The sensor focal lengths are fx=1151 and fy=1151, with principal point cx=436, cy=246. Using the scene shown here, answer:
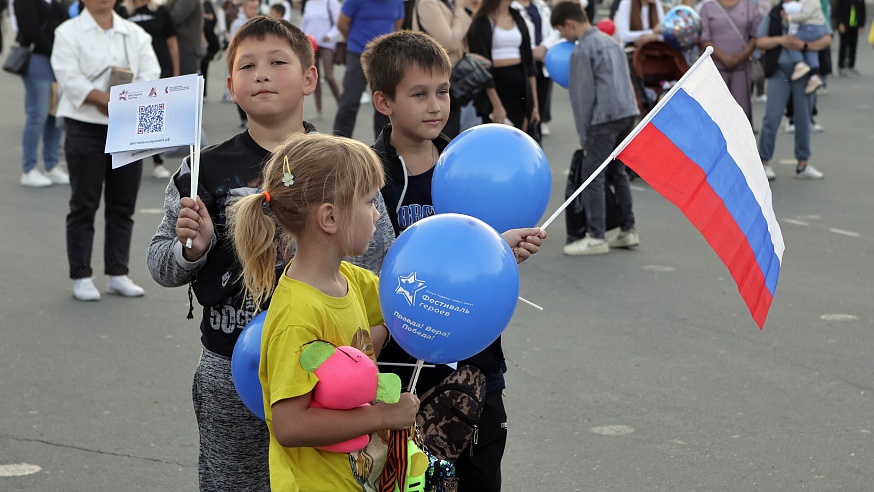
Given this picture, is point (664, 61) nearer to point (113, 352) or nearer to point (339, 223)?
point (113, 352)

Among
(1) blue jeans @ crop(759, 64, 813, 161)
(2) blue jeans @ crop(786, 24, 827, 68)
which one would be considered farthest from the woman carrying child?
(2) blue jeans @ crop(786, 24, 827, 68)

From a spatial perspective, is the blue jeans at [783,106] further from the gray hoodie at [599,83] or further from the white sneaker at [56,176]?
the white sneaker at [56,176]

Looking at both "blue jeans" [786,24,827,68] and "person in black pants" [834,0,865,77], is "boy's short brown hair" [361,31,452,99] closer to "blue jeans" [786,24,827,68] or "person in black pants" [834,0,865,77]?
"blue jeans" [786,24,827,68]

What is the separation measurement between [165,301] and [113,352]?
111 cm

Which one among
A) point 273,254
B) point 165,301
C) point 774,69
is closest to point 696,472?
point 273,254

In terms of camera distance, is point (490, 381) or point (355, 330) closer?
point (355, 330)

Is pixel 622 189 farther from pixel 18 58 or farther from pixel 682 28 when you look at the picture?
pixel 18 58

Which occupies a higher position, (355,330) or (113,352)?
(355,330)

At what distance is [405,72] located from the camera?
358 centimetres

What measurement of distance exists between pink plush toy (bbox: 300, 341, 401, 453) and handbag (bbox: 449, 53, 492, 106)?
22.1 feet

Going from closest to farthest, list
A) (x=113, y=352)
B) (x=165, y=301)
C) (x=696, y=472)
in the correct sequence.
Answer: (x=696, y=472) < (x=113, y=352) < (x=165, y=301)

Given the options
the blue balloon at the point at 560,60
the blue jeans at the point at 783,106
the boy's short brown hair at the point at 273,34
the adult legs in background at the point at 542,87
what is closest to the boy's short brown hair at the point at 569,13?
the blue balloon at the point at 560,60

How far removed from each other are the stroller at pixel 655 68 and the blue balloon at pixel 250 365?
8986 mm

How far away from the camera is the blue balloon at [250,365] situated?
284 cm
